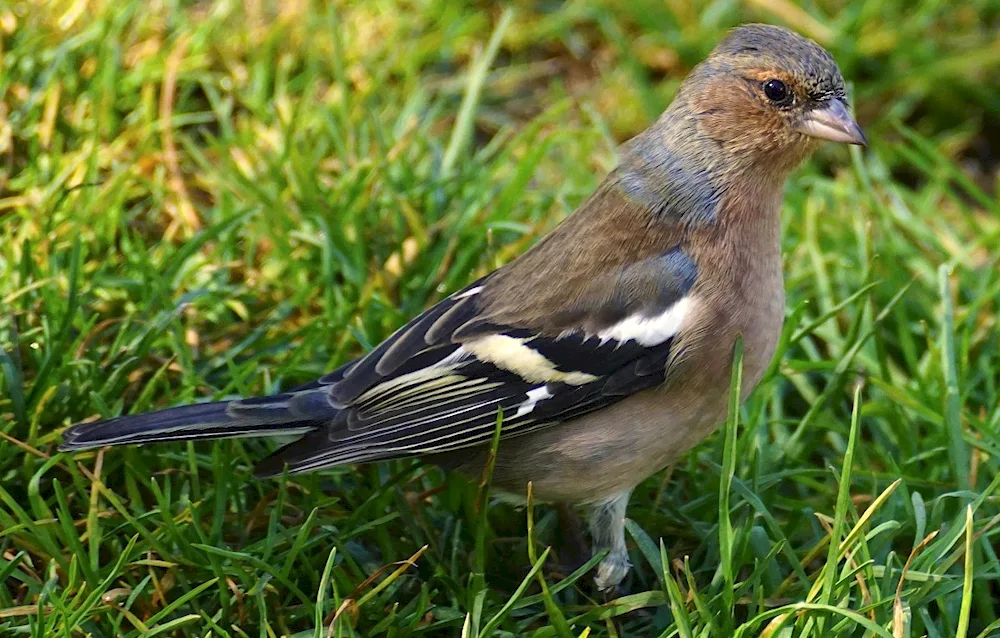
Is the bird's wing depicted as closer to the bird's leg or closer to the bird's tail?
the bird's tail

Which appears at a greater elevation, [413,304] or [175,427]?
[175,427]

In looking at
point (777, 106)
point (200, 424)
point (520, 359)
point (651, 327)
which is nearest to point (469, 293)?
point (520, 359)

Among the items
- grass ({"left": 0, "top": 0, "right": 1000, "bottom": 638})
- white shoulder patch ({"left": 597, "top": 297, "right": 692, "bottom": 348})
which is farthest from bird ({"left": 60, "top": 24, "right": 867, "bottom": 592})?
grass ({"left": 0, "top": 0, "right": 1000, "bottom": 638})

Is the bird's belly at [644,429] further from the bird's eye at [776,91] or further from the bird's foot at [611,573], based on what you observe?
the bird's eye at [776,91]

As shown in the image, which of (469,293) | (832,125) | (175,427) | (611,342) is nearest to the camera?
(175,427)

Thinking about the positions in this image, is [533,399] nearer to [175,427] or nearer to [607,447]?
[607,447]

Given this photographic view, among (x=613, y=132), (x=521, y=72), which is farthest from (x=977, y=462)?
(x=521, y=72)
